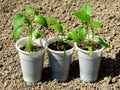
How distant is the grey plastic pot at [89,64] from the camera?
9.02 ft

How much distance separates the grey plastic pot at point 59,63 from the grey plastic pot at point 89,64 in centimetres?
9

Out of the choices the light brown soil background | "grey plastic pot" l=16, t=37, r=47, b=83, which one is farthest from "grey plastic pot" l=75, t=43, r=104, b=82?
"grey plastic pot" l=16, t=37, r=47, b=83

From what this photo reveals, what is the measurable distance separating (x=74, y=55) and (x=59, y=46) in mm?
312

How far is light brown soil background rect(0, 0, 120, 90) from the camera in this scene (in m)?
2.89

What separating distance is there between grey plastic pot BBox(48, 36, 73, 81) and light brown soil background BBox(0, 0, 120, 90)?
6 cm

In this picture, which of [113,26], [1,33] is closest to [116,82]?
[113,26]

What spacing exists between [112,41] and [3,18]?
109cm

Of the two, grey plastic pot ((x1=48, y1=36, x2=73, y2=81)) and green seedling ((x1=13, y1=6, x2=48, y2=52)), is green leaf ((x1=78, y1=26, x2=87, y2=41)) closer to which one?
grey plastic pot ((x1=48, y1=36, x2=73, y2=81))

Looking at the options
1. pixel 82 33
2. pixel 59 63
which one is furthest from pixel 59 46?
pixel 82 33

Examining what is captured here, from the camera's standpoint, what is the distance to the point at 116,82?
9.45ft

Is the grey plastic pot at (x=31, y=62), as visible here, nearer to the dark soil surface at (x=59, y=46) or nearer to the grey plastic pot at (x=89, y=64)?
the dark soil surface at (x=59, y=46)

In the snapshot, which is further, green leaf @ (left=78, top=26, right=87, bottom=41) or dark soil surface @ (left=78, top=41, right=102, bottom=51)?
dark soil surface @ (left=78, top=41, right=102, bottom=51)

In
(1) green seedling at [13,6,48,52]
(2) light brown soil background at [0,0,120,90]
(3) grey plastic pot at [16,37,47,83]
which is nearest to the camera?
(1) green seedling at [13,6,48,52]

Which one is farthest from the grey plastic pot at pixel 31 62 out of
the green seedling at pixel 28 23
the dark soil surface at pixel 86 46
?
the dark soil surface at pixel 86 46
